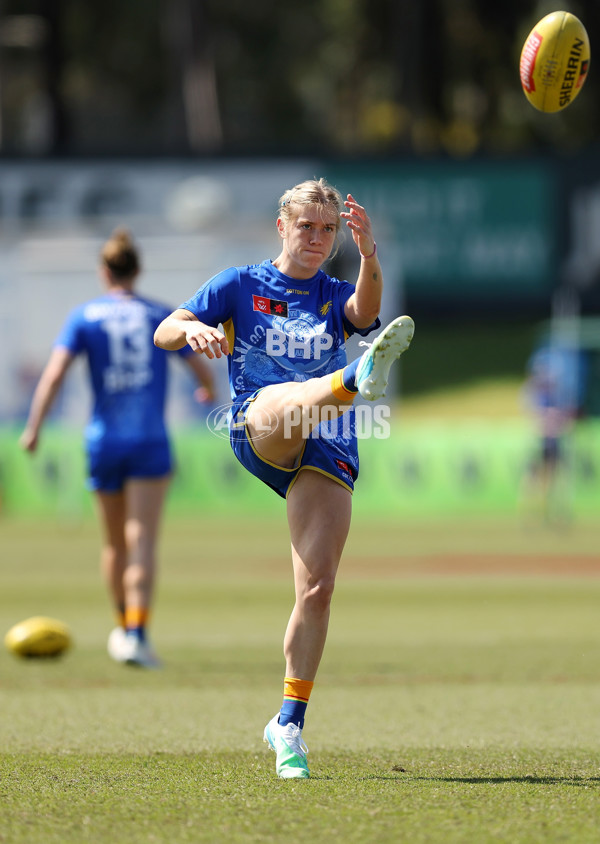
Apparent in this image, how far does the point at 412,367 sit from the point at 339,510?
28.2 m

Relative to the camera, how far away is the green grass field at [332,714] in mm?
4379

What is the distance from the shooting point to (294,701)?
531cm

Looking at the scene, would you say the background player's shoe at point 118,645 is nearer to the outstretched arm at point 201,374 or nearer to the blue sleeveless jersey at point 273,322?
the outstretched arm at point 201,374

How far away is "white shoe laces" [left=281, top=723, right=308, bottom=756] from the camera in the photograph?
5.18 metres

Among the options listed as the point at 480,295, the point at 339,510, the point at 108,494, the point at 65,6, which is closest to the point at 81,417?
the point at 480,295

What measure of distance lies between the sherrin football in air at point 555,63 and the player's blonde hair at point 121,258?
310 cm

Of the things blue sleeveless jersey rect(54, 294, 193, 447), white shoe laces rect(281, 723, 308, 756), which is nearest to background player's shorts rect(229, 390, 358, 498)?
white shoe laces rect(281, 723, 308, 756)

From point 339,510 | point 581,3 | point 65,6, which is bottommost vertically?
point 339,510

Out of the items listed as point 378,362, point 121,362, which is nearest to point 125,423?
point 121,362

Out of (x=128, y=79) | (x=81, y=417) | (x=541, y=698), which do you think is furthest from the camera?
(x=128, y=79)

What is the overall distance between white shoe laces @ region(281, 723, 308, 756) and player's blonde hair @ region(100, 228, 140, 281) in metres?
4.25

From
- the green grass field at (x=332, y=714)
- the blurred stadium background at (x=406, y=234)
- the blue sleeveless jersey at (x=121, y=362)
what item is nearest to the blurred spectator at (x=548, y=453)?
the blurred stadium background at (x=406, y=234)

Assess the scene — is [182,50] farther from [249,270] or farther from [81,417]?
[249,270]

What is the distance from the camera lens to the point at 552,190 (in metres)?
30.2
